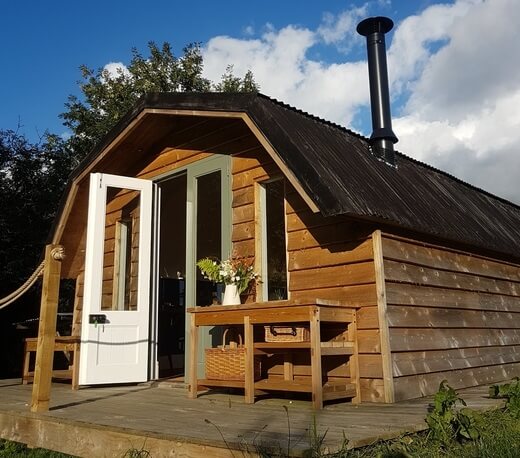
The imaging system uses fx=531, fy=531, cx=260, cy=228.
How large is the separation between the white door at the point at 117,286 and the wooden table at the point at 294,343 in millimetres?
1311

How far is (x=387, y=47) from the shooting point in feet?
22.5

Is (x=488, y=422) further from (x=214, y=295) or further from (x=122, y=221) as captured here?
(x=122, y=221)

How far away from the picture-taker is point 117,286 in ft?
21.3

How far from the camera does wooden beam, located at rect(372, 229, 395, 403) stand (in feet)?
13.9

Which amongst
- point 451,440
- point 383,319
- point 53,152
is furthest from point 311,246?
point 53,152

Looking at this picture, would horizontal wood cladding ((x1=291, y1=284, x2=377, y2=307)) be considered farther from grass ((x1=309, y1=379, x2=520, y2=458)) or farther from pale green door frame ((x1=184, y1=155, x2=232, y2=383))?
grass ((x1=309, y1=379, x2=520, y2=458))

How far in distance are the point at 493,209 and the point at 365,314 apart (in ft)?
17.1

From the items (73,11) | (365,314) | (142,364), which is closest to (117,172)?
(142,364)

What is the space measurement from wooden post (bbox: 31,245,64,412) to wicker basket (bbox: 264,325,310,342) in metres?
1.71

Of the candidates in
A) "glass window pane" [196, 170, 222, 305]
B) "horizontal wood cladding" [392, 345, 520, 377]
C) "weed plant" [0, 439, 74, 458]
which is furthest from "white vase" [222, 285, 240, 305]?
"weed plant" [0, 439, 74, 458]

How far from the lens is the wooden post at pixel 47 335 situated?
12.4 feet

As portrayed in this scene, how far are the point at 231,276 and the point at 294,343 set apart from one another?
1214 millimetres

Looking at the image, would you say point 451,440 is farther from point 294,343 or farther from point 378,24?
point 378,24

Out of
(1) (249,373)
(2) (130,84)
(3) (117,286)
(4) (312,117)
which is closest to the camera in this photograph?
(1) (249,373)
